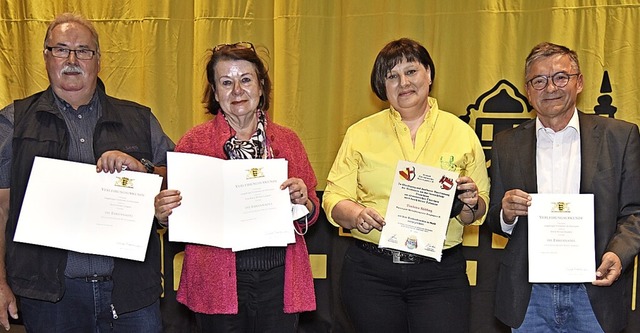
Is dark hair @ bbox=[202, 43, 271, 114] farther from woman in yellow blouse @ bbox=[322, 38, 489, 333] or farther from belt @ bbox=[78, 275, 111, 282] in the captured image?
belt @ bbox=[78, 275, 111, 282]

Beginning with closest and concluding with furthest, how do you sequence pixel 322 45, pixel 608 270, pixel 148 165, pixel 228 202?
pixel 608 270 < pixel 228 202 < pixel 148 165 < pixel 322 45

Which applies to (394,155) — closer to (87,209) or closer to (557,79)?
(557,79)

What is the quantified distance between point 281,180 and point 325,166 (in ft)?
5.22

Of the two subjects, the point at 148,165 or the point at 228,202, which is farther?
the point at 148,165

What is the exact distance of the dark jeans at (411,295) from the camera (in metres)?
2.40

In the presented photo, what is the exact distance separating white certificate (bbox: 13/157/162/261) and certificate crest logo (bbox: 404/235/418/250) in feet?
2.98

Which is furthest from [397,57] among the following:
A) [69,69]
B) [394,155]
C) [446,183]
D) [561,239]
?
[69,69]

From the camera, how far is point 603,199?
221 cm

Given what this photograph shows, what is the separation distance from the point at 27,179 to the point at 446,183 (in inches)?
59.1

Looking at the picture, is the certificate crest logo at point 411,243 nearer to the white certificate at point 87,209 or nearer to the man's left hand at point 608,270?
the man's left hand at point 608,270

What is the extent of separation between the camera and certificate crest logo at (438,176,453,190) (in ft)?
7.57

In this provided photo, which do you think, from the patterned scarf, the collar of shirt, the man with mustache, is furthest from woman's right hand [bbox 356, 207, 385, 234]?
the collar of shirt

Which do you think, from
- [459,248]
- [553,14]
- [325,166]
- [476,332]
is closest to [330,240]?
[325,166]

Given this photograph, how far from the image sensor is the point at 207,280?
230 centimetres
